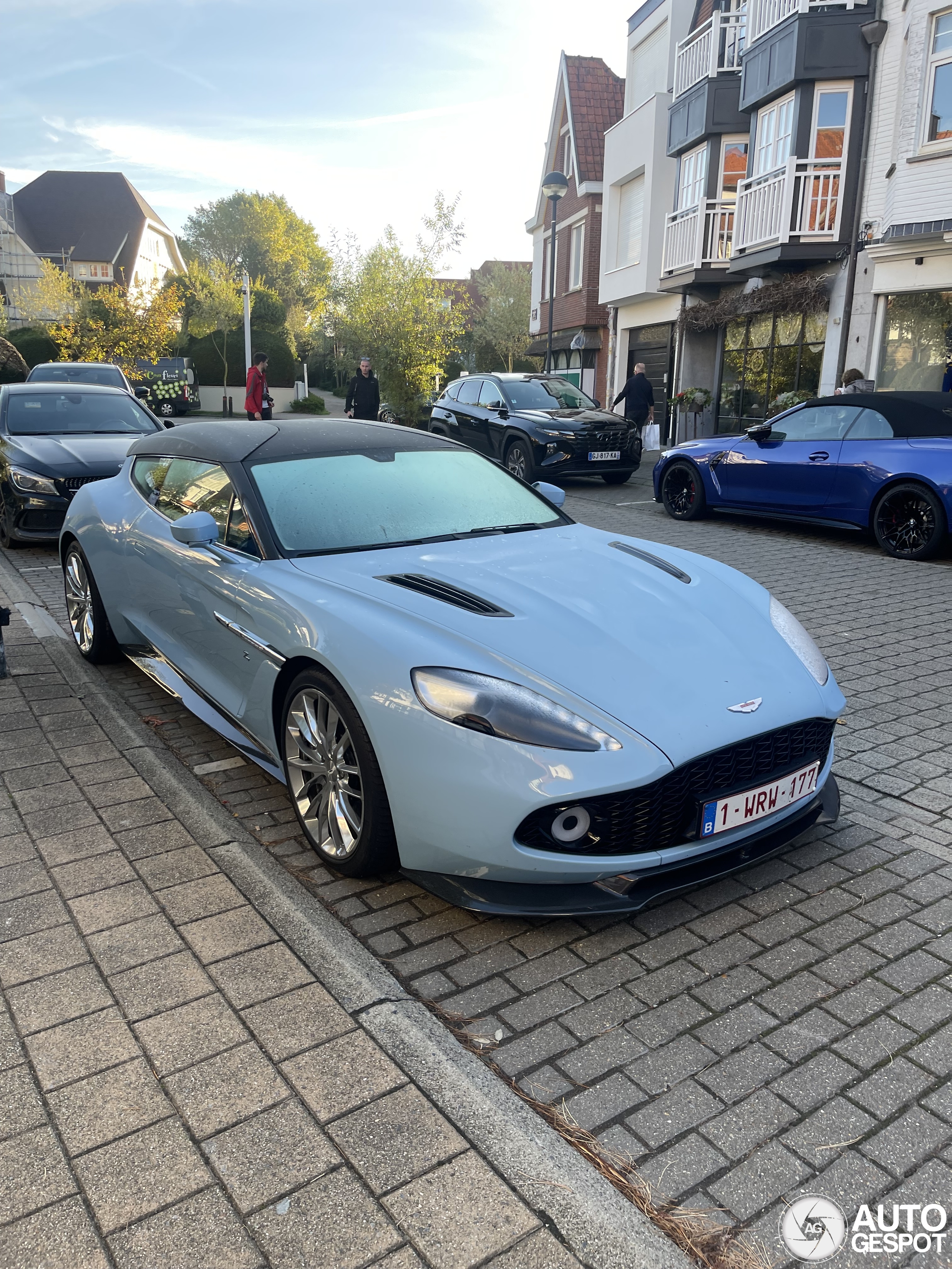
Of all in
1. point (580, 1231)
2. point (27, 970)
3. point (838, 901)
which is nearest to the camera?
point (580, 1231)

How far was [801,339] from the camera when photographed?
59.3 ft

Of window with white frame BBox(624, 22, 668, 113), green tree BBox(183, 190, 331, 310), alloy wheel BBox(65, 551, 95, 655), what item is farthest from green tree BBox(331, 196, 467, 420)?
green tree BBox(183, 190, 331, 310)

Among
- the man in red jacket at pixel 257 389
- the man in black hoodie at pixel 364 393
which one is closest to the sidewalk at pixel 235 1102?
the man in red jacket at pixel 257 389

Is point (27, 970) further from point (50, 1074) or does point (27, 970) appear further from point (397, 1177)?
point (397, 1177)

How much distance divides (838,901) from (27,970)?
2.51m

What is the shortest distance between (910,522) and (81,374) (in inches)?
474

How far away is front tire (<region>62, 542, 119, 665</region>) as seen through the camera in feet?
17.6

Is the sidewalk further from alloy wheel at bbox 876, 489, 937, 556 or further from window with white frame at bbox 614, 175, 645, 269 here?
window with white frame at bbox 614, 175, 645, 269

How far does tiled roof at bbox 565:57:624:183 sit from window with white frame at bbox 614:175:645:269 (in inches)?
181

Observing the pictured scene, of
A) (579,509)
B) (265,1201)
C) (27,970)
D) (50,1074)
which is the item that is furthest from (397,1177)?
(579,509)

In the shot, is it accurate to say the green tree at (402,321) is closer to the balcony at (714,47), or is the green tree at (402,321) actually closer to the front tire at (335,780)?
the balcony at (714,47)

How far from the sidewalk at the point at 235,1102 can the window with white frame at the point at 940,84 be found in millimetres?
16335

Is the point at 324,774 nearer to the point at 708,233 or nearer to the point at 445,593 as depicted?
the point at 445,593

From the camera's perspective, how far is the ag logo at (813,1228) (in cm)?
186
